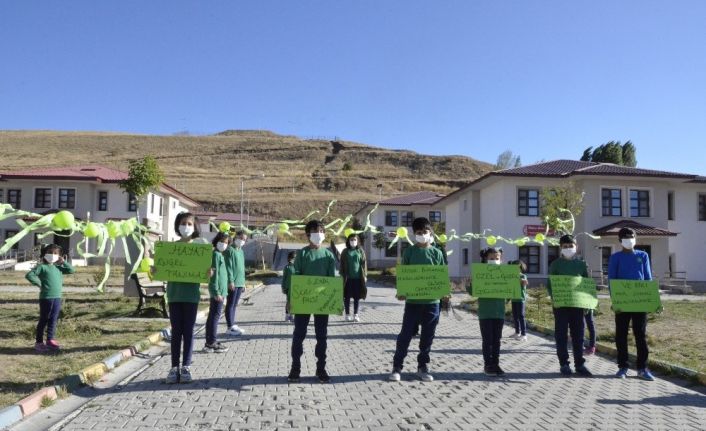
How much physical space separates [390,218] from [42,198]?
3008cm

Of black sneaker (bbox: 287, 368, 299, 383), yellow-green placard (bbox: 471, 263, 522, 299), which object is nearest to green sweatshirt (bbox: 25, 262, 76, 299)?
black sneaker (bbox: 287, 368, 299, 383)

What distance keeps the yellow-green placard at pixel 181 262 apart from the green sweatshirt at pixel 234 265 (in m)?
Answer: 2.97

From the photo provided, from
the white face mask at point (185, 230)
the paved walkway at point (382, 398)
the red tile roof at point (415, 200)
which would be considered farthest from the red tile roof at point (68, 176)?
the white face mask at point (185, 230)

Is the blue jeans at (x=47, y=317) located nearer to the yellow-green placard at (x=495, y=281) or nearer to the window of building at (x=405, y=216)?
the yellow-green placard at (x=495, y=281)

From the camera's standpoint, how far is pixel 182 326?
6.88 m

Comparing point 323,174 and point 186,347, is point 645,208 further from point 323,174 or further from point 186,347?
point 323,174

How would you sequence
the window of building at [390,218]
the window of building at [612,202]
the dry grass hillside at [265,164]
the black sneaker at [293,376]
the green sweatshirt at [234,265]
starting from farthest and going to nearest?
the dry grass hillside at [265,164]
the window of building at [390,218]
the window of building at [612,202]
the green sweatshirt at [234,265]
the black sneaker at [293,376]

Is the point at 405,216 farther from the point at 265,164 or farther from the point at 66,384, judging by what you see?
the point at 265,164

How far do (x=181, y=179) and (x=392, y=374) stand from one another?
320ft

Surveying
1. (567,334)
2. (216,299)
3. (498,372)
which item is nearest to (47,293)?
(216,299)

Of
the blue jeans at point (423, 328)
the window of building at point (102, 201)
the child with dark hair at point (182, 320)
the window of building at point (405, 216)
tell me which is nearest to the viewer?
the child with dark hair at point (182, 320)

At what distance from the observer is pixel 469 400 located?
6234mm

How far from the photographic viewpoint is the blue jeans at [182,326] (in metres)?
6.85

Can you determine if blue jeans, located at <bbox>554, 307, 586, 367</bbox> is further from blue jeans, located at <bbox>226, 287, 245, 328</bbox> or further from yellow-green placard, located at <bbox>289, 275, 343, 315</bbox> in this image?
blue jeans, located at <bbox>226, 287, 245, 328</bbox>
